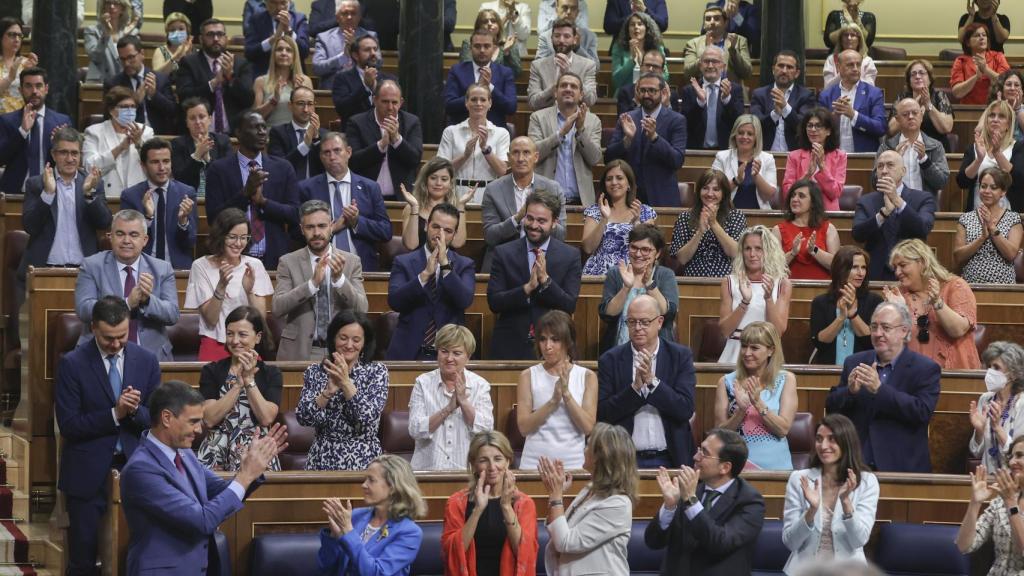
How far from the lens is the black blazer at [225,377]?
5805mm

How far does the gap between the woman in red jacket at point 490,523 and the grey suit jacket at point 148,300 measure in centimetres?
183

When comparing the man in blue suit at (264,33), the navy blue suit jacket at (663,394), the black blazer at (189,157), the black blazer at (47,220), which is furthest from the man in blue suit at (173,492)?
the man in blue suit at (264,33)

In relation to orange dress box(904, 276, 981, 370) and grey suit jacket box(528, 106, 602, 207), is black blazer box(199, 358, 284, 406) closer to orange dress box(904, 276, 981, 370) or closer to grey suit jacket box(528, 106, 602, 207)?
orange dress box(904, 276, 981, 370)

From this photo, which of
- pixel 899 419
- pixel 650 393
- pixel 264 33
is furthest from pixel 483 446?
pixel 264 33

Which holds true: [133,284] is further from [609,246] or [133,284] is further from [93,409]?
[609,246]

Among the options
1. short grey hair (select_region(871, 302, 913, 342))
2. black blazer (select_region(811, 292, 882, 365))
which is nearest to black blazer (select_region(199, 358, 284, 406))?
short grey hair (select_region(871, 302, 913, 342))

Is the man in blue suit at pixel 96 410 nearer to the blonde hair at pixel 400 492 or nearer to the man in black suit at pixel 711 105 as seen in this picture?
the blonde hair at pixel 400 492

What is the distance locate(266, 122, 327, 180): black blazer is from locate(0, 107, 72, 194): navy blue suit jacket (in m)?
1.04

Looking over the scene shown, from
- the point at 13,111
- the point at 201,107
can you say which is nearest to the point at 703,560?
the point at 201,107

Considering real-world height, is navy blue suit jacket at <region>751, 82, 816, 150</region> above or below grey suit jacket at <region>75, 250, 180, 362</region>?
above

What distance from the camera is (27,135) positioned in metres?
8.14

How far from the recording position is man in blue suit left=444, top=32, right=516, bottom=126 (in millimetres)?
9102

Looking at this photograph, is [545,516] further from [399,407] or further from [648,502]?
[399,407]

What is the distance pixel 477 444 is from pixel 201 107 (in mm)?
3549
